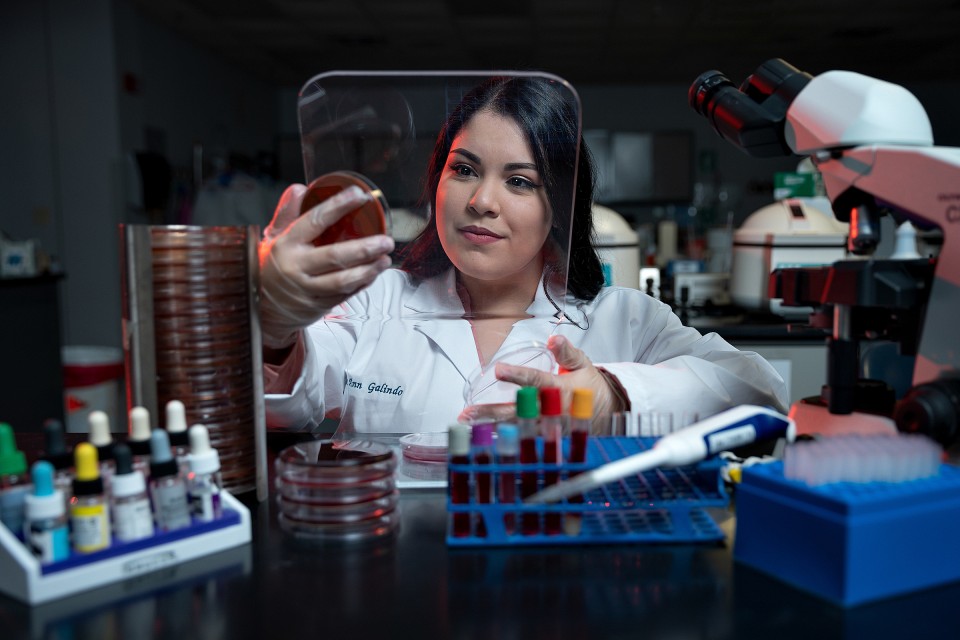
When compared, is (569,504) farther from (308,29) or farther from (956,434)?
(308,29)

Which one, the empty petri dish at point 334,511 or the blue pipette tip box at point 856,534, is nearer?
the blue pipette tip box at point 856,534

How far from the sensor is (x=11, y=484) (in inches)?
31.0

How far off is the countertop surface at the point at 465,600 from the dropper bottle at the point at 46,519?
0.05 m

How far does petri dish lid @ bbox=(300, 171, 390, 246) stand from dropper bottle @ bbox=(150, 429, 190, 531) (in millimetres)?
353

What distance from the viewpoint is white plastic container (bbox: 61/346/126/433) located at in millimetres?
3965

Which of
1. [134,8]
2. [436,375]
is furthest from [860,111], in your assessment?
[134,8]

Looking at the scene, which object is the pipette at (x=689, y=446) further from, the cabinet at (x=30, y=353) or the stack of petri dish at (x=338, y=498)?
the cabinet at (x=30, y=353)

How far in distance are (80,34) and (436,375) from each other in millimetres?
4765

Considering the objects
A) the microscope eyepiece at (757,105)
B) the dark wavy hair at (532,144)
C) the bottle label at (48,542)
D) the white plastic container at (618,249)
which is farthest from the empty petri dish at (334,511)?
the white plastic container at (618,249)

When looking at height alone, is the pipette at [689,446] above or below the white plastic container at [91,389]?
above

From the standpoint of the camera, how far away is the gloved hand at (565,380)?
3.54 ft

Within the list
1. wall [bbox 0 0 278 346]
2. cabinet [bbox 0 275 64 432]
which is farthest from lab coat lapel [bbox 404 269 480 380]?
wall [bbox 0 0 278 346]

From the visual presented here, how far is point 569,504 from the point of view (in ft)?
2.68

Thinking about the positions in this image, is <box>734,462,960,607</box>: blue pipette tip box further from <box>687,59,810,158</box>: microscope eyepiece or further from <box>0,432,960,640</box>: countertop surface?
<box>687,59,810,158</box>: microscope eyepiece
